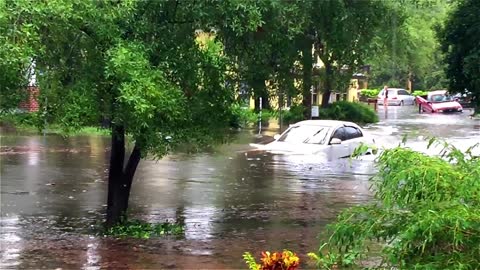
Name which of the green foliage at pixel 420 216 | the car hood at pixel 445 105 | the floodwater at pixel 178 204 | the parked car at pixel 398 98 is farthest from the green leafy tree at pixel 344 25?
the parked car at pixel 398 98

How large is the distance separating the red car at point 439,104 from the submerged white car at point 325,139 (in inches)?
1387

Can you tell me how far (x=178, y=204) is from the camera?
1309 cm

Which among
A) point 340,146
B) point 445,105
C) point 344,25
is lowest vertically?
point 340,146

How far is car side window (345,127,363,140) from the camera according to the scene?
2077cm

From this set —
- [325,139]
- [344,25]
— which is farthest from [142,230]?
[325,139]

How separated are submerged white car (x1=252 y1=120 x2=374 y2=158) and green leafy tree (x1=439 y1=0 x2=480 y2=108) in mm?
4531

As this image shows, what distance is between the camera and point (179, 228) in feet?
35.0

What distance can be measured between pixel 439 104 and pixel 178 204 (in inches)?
1775

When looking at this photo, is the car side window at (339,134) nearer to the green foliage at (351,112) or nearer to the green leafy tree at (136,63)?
the green leafy tree at (136,63)

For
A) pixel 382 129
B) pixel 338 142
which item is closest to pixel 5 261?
pixel 338 142

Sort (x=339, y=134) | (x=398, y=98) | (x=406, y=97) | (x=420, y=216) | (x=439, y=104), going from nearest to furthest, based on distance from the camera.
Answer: (x=420, y=216) → (x=339, y=134) → (x=439, y=104) → (x=398, y=98) → (x=406, y=97)

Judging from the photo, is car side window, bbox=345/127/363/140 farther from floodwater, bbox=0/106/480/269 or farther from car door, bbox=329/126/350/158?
floodwater, bbox=0/106/480/269

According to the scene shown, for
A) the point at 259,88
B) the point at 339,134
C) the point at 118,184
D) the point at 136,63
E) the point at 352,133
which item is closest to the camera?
the point at 136,63

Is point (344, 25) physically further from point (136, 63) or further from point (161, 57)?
point (136, 63)
